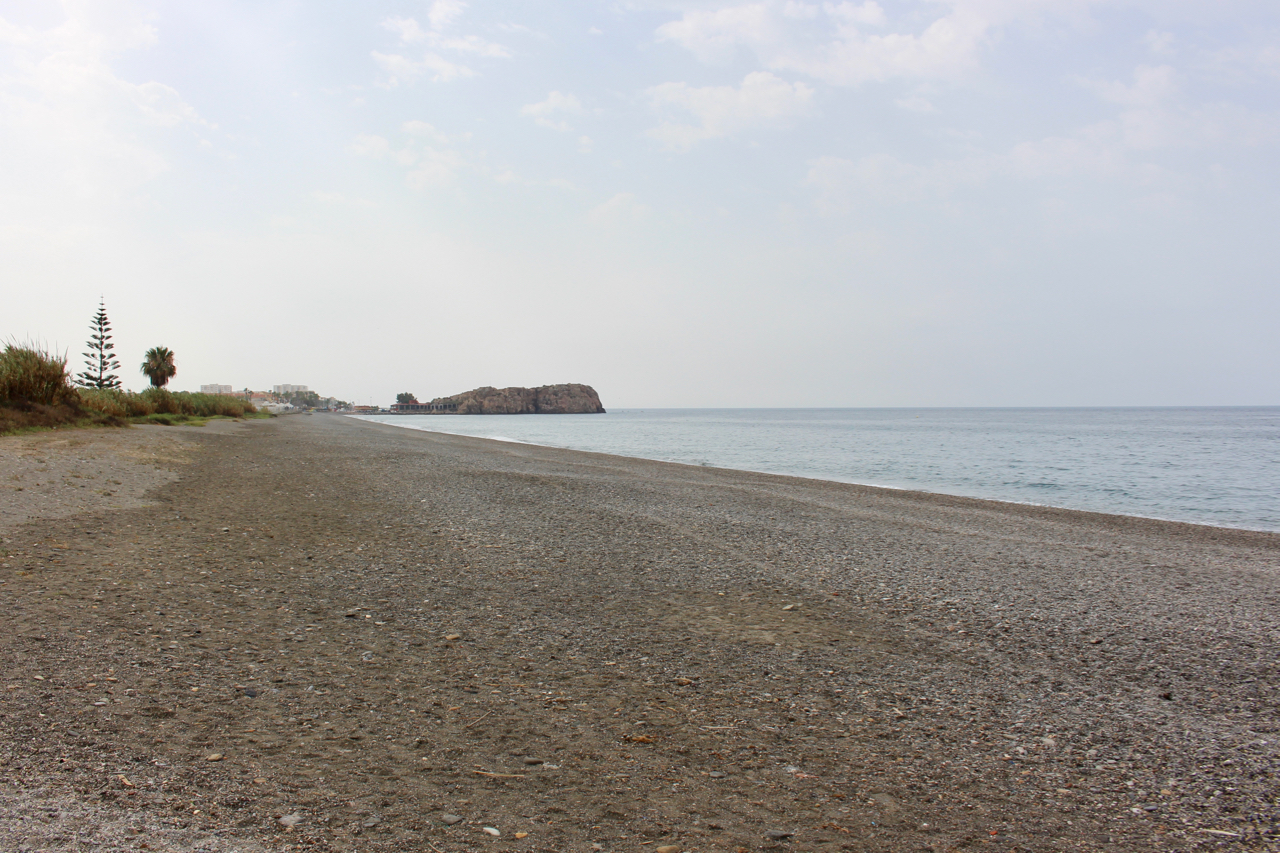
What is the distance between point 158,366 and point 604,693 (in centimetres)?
8055

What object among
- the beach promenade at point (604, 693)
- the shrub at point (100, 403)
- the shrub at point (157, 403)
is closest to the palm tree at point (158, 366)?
the shrub at point (157, 403)

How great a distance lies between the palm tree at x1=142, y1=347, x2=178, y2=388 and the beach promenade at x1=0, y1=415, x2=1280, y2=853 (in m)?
72.3

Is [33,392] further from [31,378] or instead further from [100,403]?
[100,403]

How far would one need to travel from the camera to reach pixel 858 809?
2801 mm

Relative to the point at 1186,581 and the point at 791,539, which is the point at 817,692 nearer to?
the point at 791,539

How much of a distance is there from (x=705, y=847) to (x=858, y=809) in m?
0.72

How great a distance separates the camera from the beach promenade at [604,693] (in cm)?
263

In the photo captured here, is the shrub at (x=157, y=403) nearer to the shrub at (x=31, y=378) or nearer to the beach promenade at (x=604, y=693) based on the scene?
the shrub at (x=31, y=378)

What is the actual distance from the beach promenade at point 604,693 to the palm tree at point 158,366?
72.3 metres

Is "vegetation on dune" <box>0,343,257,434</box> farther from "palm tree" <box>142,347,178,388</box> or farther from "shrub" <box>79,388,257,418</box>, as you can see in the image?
"palm tree" <box>142,347,178,388</box>

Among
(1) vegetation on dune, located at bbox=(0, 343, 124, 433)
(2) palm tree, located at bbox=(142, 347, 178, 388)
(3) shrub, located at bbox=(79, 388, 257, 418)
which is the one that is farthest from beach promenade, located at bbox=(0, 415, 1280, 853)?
(2) palm tree, located at bbox=(142, 347, 178, 388)

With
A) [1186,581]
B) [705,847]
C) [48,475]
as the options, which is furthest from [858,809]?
[48,475]

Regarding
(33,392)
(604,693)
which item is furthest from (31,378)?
(604,693)

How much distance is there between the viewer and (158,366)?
68.4 meters
